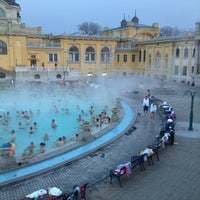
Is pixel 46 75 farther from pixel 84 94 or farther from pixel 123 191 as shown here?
pixel 123 191

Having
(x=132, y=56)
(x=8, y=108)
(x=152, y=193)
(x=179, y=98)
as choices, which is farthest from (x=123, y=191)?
(x=132, y=56)

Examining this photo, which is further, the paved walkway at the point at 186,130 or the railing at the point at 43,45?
the railing at the point at 43,45

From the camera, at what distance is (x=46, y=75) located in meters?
49.2

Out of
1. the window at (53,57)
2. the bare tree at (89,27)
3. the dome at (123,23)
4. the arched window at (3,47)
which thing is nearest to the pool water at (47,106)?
the arched window at (3,47)

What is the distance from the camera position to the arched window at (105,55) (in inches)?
2359

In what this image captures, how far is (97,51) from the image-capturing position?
58906 millimetres

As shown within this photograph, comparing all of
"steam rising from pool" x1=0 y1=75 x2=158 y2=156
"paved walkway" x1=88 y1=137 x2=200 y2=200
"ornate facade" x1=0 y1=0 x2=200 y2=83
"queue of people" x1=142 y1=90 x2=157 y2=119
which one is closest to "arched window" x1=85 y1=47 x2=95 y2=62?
"ornate facade" x1=0 y1=0 x2=200 y2=83

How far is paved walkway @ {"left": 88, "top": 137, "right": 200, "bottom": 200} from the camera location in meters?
11.5

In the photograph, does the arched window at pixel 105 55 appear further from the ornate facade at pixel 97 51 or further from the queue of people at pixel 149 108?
the queue of people at pixel 149 108

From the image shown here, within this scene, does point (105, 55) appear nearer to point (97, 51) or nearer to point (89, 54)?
point (97, 51)

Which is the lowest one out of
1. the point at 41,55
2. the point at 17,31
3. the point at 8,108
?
the point at 8,108

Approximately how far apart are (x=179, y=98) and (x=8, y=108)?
18723 mm

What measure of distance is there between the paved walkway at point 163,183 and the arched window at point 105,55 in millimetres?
45719

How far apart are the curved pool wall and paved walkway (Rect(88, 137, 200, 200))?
2.68 m
